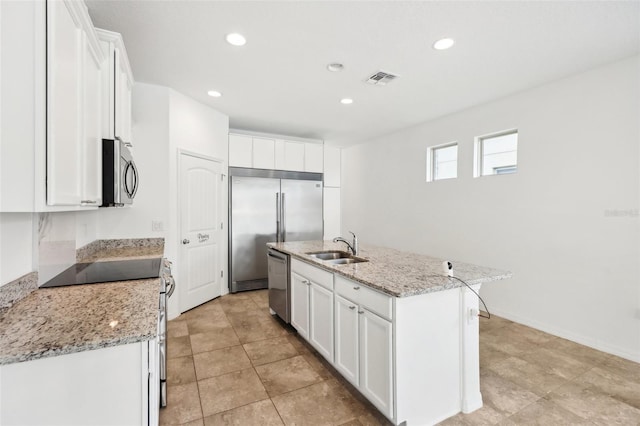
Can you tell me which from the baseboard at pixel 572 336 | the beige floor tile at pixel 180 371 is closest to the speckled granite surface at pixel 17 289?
the beige floor tile at pixel 180 371

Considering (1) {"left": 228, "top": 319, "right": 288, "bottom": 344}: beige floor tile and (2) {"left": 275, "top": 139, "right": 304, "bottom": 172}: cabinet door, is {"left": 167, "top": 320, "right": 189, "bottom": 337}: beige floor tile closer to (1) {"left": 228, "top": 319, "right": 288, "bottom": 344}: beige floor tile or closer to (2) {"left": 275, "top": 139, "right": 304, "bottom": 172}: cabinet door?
(1) {"left": 228, "top": 319, "right": 288, "bottom": 344}: beige floor tile

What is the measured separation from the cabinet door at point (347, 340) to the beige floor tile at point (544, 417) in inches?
36.6

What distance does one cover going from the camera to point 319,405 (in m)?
1.94

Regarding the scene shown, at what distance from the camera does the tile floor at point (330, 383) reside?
1851 millimetres

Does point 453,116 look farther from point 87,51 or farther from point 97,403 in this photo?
point 97,403

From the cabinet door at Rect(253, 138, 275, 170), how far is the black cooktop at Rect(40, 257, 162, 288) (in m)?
2.66

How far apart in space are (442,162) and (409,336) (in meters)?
3.39

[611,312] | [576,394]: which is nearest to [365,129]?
[611,312]

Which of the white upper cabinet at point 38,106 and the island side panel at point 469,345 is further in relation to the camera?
the island side panel at point 469,345

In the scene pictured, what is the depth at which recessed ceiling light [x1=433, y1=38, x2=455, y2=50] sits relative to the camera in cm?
233

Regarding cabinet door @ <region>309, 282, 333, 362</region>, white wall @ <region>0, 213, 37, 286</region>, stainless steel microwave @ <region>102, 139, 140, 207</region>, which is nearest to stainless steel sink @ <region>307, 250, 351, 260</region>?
cabinet door @ <region>309, 282, 333, 362</region>

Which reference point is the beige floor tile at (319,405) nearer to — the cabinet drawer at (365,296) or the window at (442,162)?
the cabinet drawer at (365,296)

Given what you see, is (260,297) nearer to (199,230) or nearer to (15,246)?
(199,230)

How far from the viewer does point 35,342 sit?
0.95 m
